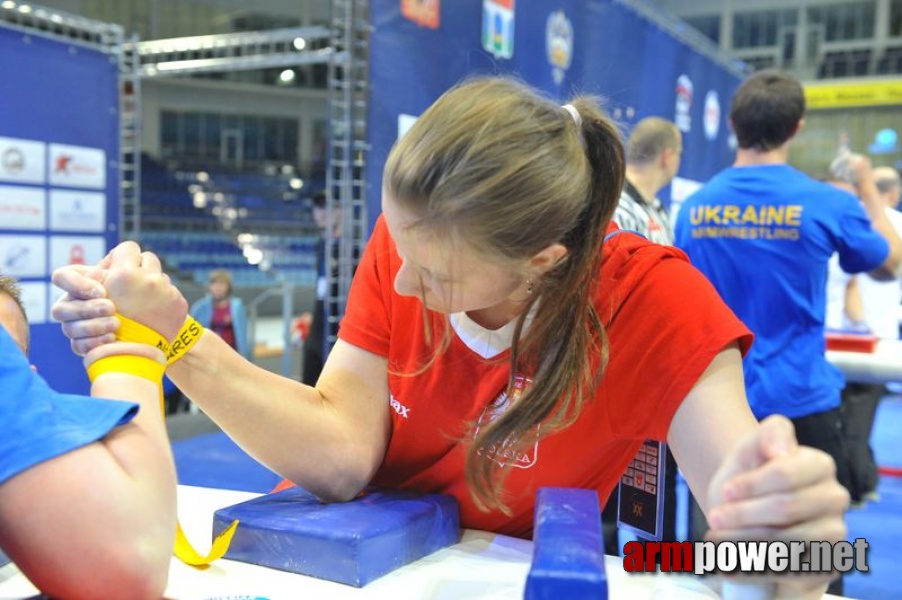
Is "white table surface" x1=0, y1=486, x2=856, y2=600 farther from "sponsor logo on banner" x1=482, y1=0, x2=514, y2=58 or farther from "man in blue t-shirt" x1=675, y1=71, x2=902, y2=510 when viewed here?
"sponsor logo on banner" x1=482, y1=0, x2=514, y2=58

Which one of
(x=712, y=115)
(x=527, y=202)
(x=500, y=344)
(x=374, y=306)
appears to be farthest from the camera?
(x=712, y=115)

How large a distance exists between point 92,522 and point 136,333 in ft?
0.71

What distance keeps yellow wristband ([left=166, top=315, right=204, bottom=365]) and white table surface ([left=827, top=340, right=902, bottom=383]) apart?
89.6 inches

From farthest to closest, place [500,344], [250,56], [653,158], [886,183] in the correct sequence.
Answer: [886,183]
[250,56]
[653,158]
[500,344]

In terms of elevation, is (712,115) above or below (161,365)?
above

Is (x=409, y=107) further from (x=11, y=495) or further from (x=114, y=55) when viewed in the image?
(x=11, y=495)

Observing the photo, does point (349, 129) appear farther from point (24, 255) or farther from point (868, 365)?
point (868, 365)

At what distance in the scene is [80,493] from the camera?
0.58 meters

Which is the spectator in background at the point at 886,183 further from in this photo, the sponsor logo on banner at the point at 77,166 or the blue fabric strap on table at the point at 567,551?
the blue fabric strap on table at the point at 567,551

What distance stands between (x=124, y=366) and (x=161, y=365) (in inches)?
1.4

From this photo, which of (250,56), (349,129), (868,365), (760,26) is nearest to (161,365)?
(349,129)

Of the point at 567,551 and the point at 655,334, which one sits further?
the point at 655,334

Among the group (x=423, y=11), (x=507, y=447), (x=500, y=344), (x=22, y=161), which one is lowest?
(x=507, y=447)

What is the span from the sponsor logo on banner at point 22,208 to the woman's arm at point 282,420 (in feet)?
8.47
